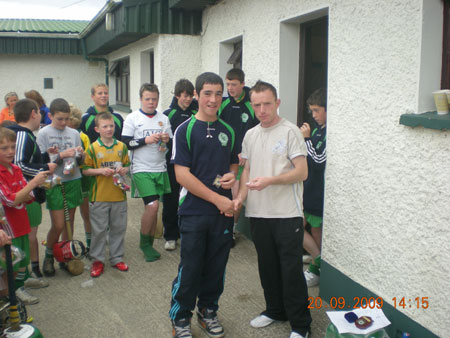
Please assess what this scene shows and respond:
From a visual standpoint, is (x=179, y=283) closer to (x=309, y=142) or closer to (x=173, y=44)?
(x=309, y=142)

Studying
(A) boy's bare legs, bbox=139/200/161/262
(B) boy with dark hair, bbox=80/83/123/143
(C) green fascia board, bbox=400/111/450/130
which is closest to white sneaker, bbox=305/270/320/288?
(A) boy's bare legs, bbox=139/200/161/262

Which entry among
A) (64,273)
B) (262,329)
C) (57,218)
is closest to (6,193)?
(57,218)

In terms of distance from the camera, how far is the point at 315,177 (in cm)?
384

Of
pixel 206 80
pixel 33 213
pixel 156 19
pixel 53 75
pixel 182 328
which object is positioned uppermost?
pixel 156 19

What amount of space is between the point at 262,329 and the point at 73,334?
1373 mm

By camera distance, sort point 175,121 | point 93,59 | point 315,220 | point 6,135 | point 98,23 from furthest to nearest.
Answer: point 93,59
point 98,23
point 175,121
point 315,220
point 6,135

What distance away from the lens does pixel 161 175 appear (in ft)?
15.0

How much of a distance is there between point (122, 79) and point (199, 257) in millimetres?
9272

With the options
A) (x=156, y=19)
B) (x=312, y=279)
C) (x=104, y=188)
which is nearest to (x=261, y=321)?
(x=312, y=279)

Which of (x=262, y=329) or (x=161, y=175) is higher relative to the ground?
(x=161, y=175)

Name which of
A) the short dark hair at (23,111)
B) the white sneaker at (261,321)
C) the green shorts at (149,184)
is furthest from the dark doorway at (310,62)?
the short dark hair at (23,111)

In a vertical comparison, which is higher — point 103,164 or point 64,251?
point 103,164

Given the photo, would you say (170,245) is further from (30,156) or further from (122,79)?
(122,79)
